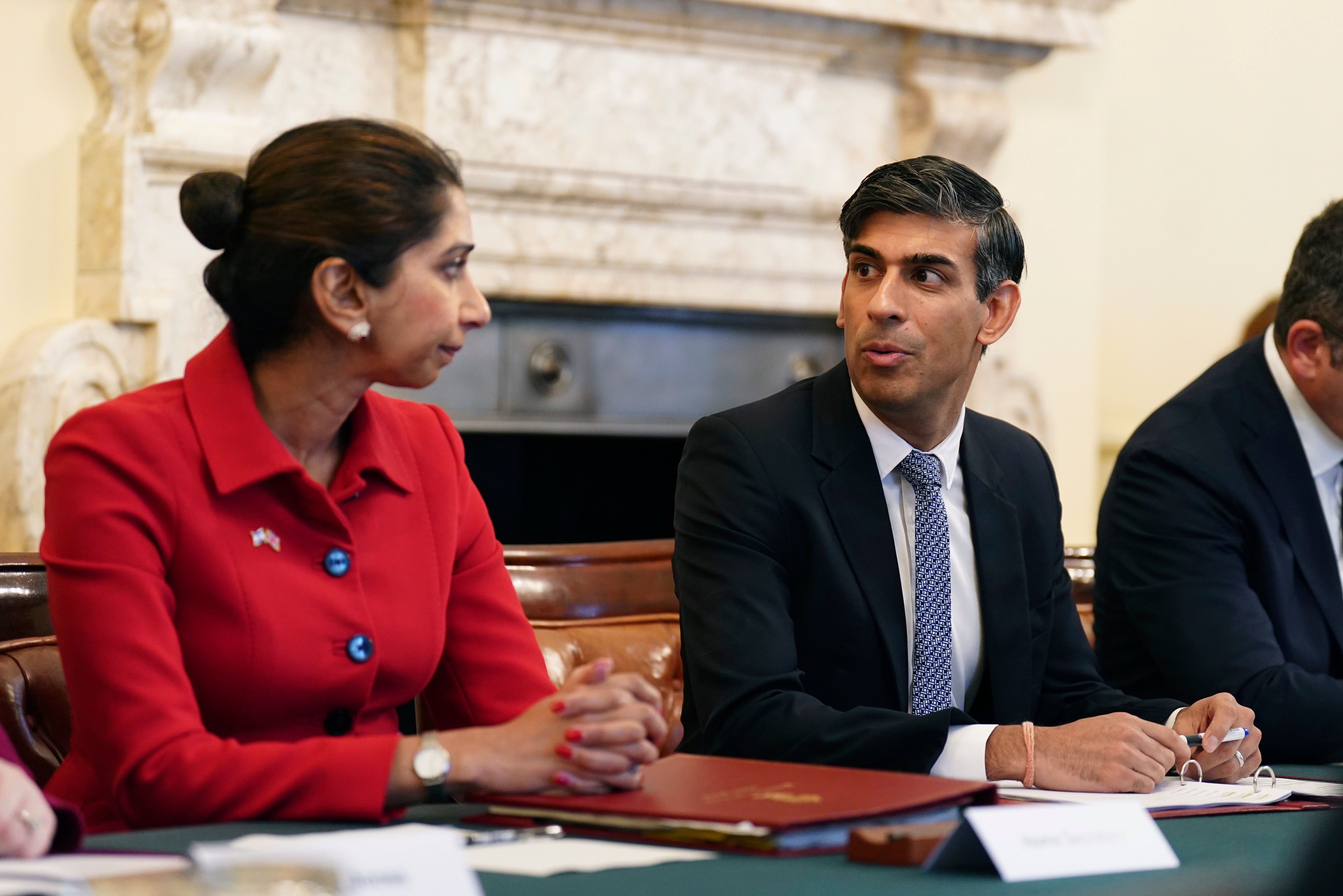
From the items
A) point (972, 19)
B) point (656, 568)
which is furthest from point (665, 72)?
point (656, 568)

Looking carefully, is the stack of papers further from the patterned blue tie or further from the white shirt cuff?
the patterned blue tie

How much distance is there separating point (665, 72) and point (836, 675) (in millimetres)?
2859

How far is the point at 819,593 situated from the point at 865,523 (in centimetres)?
11

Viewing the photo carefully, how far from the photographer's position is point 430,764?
57.9 inches

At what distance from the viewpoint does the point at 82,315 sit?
3.88 m

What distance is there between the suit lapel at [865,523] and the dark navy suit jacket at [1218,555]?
553 mm

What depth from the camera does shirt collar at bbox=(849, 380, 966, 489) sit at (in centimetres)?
220

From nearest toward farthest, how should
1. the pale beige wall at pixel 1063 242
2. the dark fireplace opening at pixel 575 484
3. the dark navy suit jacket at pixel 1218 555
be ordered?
the dark navy suit jacket at pixel 1218 555
the dark fireplace opening at pixel 575 484
the pale beige wall at pixel 1063 242

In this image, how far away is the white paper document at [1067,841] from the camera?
1.24 metres

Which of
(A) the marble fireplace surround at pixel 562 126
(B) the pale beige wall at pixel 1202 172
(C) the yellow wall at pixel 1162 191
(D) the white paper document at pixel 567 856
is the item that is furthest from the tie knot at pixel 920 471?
(B) the pale beige wall at pixel 1202 172

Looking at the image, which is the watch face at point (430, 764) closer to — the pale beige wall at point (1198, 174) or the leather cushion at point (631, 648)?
the leather cushion at point (631, 648)

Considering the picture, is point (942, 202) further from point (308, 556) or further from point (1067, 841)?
point (1067, 841)

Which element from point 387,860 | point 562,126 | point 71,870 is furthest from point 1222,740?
point 562,126

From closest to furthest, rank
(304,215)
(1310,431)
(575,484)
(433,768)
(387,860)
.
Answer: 1. (387,860)
2. (433,768)
3. (304,215)
4. (1310,431)
5. (575,484)
